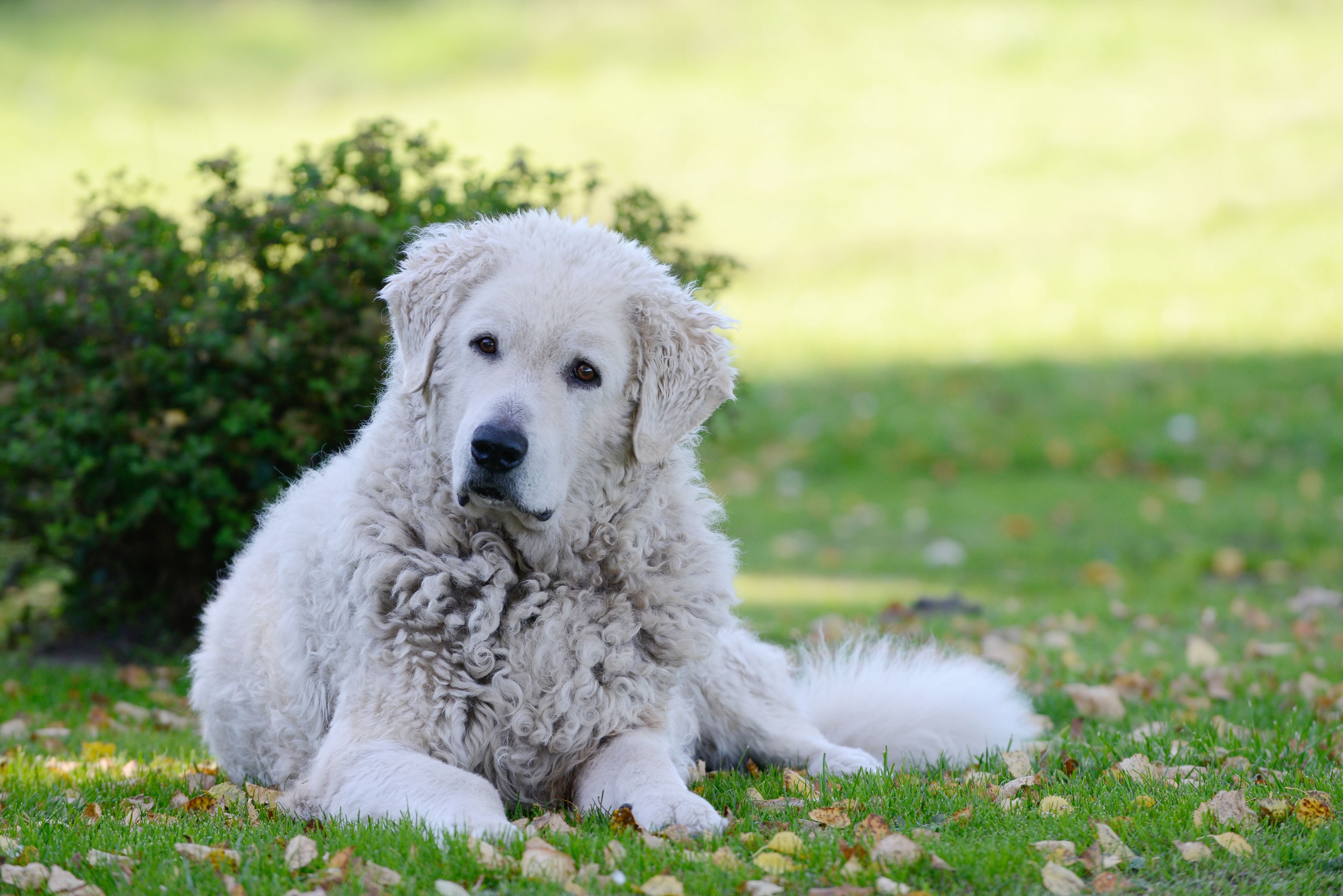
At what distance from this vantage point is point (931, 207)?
79.7 ft

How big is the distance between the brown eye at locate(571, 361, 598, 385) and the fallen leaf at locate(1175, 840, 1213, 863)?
233cm

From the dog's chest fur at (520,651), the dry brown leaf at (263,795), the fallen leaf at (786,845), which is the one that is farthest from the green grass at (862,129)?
the fallen leaf at (786,845)

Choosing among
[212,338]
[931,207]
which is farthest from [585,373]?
[931,207]

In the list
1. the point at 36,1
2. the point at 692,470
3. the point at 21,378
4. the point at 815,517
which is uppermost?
the point at 36,1

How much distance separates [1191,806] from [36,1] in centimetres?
3892

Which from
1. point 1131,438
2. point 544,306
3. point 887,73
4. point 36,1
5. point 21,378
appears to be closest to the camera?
point 544,306

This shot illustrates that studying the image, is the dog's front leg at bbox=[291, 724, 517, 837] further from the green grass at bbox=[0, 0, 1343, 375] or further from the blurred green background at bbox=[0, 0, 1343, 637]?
the green grass at bbox=[0, 0, 1343, 375]

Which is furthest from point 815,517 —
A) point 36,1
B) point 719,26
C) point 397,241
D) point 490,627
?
point 36,1

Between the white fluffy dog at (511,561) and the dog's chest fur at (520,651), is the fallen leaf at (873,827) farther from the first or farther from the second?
the dog's chest fur at (520,651)

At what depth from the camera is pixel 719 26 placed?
33.4m

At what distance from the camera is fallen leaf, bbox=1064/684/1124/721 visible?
6449 millimetres

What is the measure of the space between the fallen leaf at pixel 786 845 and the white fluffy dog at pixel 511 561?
0.77 ft

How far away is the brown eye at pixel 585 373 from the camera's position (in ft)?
14.9

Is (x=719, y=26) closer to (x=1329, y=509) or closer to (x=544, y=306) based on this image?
(x=1329, y=509)
